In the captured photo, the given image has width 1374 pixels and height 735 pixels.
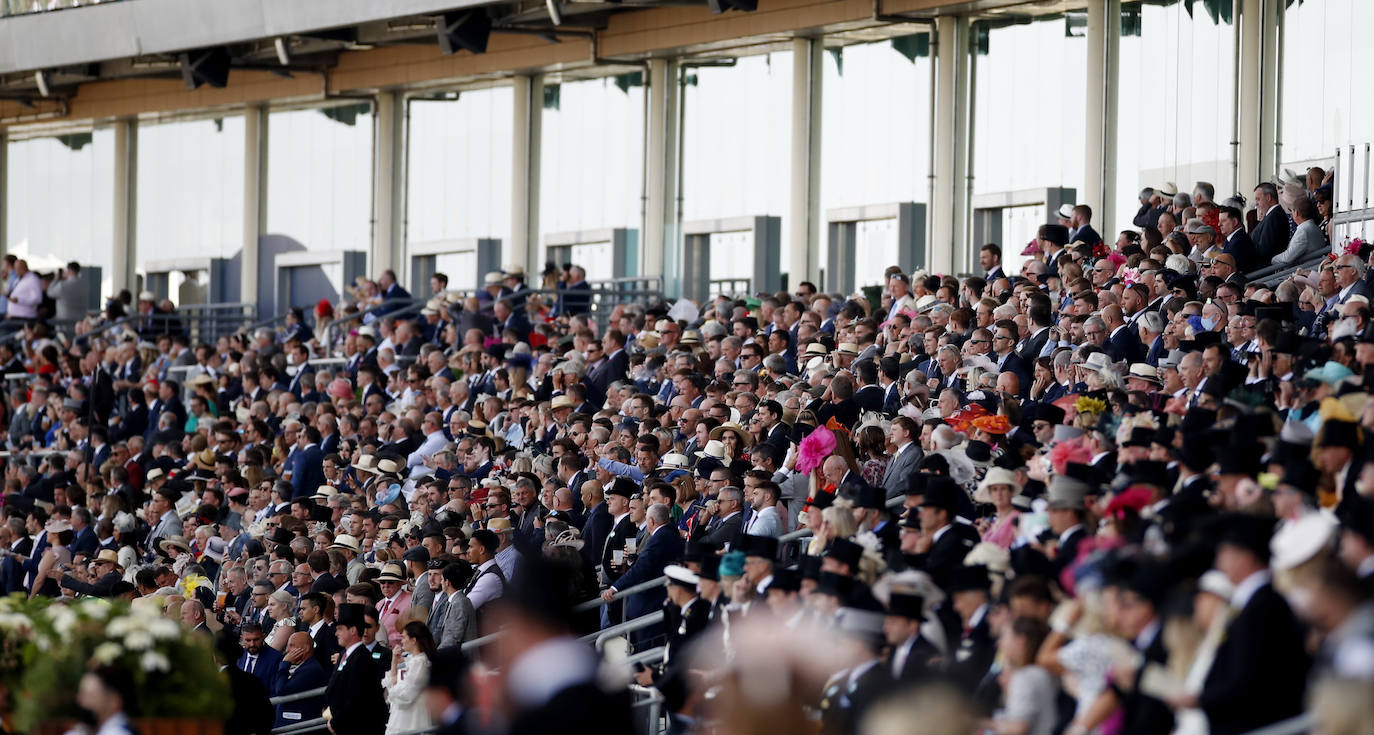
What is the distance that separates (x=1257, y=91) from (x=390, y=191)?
14184mm

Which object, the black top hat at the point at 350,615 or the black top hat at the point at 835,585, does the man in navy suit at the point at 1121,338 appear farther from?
the black top hat at the point at 350,615

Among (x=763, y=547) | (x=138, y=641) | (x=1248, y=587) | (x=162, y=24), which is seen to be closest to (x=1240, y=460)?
(x=1248, y=587)

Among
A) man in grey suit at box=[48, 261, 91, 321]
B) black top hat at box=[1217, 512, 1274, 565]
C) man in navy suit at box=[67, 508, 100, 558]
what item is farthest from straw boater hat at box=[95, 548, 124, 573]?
black top hat at box=[1217, 512, 1274, 565]

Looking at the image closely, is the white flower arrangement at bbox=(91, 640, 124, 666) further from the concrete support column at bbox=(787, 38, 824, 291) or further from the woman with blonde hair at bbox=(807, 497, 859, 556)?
the concrete support column at bbox=(787, 38, 824, 291)

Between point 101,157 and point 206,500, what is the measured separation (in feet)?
53.7

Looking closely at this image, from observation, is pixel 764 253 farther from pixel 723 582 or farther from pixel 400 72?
pixel 723 582

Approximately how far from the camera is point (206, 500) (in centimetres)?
1811

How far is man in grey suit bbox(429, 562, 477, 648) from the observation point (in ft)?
43.2

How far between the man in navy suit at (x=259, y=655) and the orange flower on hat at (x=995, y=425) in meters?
5.25

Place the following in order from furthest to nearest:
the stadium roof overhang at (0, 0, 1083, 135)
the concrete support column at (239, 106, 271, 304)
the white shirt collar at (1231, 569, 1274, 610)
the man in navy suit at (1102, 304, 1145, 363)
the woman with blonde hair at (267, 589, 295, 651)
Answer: the concrete support column at (239, 106, 271, 304) < the stadium roof overhang at (0, 0, 1083, 135) < the woman with blonde hair at (267, 589, 295, 651) < the man in navy suit at (1102, 304, 1145, 363) < the white shirt collar at (1231, 569, 1274, 610)

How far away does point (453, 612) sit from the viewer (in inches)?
519

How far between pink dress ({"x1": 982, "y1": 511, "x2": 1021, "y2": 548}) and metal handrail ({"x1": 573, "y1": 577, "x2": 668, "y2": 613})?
97.5 inches

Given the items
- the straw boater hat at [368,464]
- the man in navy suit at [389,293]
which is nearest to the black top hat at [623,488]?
the straw boater hat at [368,464]

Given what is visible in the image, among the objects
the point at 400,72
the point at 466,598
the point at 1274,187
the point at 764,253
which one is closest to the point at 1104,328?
the point at 1274,187
